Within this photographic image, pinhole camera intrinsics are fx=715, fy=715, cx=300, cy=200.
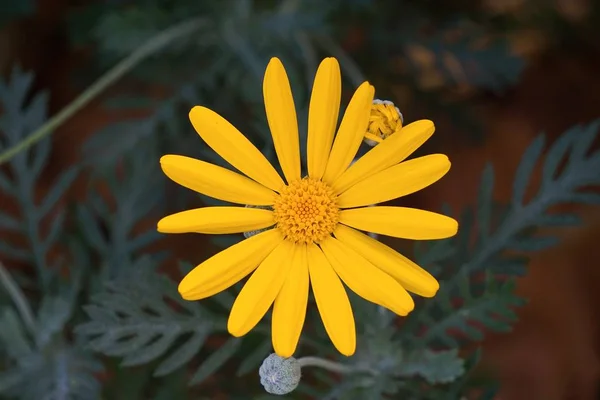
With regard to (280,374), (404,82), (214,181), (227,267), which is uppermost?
(404,82)

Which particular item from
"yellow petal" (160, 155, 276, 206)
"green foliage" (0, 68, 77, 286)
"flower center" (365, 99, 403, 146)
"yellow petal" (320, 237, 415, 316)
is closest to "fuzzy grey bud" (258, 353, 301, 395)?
"yellow petal" (320, 237, 415, 316)

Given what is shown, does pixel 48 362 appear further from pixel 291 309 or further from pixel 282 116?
pixel 282 116

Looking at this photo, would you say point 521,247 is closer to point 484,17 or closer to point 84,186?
point 484,17

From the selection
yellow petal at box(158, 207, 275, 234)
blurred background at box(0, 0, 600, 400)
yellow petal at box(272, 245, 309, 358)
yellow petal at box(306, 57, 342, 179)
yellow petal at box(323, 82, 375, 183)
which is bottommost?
yellow petal at box(272, 245, 309, 358)

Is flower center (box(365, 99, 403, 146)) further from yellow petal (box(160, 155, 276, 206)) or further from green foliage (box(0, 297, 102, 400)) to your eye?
green foliage (box(0, 297, 102, 400))

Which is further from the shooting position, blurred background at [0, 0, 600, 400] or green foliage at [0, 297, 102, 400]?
blurred background at [0, 0, 600, 400]

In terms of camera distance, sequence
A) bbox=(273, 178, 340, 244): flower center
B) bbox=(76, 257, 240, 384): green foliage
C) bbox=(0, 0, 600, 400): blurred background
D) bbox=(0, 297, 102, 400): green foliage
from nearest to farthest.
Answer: bbox=(273, 178, 340, 244): flower center < bbox=(76, 257, 240, 384): green foliage < bbox=(0, 297, 102, 400): green foliage < bbox=(0, 0, 600, 400): blurred background

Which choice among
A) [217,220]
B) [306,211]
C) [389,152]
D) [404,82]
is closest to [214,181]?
[217,220]

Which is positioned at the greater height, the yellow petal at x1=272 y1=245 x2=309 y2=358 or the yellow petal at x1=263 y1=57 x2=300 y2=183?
the yellow petal at x1=263 y1=57 x2=300 y2=183
